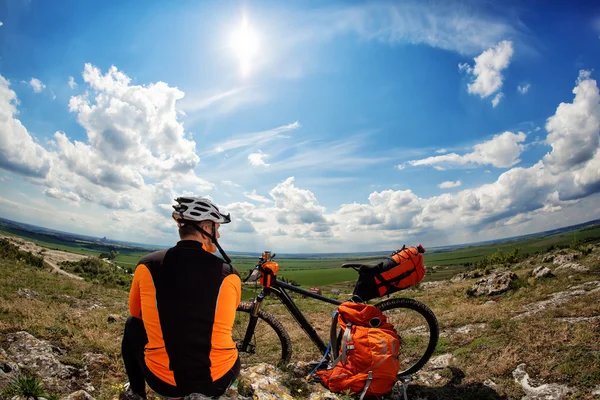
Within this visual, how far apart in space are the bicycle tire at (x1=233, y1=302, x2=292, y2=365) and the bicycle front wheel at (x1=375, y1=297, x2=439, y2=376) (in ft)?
7.12

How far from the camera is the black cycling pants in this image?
9.73 feet

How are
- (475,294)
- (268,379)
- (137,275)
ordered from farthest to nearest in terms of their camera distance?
1. (475,294)
2. (268,379)
3. (137,275)

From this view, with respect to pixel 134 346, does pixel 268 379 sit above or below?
below

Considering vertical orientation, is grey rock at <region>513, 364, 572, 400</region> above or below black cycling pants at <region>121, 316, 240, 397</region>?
below

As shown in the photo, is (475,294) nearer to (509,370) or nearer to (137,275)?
(509,370)

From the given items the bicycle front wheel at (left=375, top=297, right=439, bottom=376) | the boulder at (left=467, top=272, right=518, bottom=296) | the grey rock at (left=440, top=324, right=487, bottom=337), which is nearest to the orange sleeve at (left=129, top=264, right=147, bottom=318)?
the bicycle front wheel at (left=375, top=297, right=439, bottom=376)

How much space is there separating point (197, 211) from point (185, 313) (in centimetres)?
133

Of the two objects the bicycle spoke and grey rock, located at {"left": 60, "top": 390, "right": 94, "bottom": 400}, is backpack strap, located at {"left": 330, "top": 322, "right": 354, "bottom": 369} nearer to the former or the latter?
the bicycle spoke

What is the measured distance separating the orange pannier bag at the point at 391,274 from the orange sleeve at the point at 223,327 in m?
3.08

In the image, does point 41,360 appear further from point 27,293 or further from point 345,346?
point 27,293

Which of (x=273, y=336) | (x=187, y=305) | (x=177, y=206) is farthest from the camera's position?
(x=273, y=336)

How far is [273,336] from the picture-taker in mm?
6238

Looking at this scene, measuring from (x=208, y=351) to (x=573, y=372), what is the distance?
5.32 metres

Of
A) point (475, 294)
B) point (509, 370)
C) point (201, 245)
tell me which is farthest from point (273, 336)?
point (475, 294)
